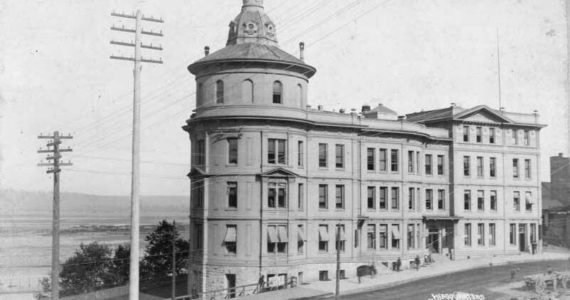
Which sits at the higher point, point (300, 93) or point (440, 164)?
point (300, 93)

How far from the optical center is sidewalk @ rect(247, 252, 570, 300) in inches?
1443

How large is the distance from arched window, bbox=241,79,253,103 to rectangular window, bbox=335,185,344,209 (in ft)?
33.6

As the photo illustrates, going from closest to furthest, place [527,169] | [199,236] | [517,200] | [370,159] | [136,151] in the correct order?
[136,151]
[199,236]
[370,159]
[517,200]
[527,169]

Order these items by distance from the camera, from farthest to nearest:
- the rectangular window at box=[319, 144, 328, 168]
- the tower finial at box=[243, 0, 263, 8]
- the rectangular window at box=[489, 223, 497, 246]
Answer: the rectangular window at box=[489, 223, 497, 246]
the tower finial at box=[243, 0, 263, 8]
the rectangular window at box=[319, 144, 328, 168]

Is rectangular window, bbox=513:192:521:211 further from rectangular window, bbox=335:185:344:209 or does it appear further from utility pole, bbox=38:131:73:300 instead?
utility pole, bbox=38:131:73:300

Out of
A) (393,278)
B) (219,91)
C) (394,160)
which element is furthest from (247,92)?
(393,278)

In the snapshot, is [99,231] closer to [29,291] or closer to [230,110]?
[29,291]

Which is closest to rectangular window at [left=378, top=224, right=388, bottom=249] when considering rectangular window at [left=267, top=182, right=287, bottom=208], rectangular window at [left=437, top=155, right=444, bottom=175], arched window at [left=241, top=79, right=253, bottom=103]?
rectangular window at [left=437, top=155, right=444, bottom=175]

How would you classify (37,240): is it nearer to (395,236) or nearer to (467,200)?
(395,236)

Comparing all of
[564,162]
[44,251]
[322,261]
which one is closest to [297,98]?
[322,261]

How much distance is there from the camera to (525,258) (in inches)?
1989

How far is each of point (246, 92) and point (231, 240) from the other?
1025 cm

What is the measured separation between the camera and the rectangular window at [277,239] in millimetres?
39656

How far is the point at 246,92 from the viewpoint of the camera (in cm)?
3988
